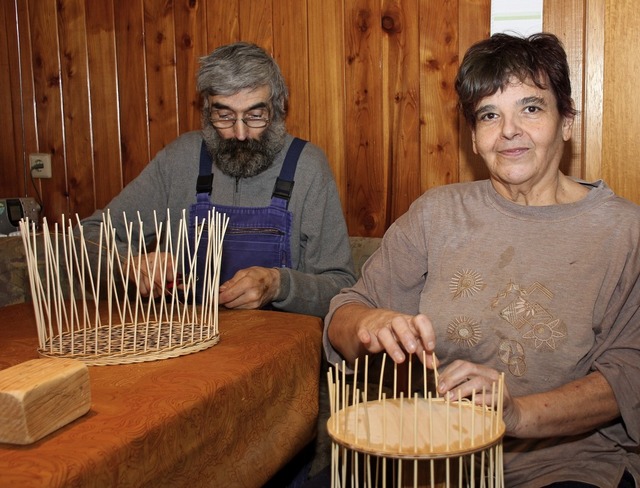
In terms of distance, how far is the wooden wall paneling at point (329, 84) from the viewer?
95.1 inches

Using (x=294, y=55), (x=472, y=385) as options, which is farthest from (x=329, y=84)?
(x=472, y=385)

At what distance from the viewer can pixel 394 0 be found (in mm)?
2324

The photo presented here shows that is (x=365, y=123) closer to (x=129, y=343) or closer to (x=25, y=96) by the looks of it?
(x=129, y=343)

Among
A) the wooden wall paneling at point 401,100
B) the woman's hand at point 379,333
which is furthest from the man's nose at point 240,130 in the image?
the woman's hand at point 379,333

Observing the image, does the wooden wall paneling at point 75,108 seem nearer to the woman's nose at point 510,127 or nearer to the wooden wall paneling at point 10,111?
the wooden wall paneling at point 10,111

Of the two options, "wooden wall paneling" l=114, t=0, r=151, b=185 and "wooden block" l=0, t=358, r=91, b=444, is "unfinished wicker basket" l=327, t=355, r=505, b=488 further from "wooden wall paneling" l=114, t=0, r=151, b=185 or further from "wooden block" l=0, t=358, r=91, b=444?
"wooden wall paneling" l=114, t=0, r=151, b=185

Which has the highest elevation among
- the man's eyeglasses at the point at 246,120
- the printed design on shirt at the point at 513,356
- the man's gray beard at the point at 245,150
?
the man's eyeglasses at the point at 246,120

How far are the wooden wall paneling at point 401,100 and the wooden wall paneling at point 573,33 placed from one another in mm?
409

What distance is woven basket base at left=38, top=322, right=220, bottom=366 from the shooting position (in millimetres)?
1353

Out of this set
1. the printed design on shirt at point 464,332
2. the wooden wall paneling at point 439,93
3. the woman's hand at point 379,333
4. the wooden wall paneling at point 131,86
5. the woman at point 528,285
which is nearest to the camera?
the woman's hand at point 379,333

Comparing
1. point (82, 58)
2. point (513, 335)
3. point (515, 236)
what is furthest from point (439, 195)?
point (82, 58)

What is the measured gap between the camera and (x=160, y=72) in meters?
2.72

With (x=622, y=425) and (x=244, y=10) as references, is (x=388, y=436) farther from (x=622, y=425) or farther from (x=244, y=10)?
(x=244, y=10)

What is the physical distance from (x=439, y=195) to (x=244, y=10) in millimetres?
1268
